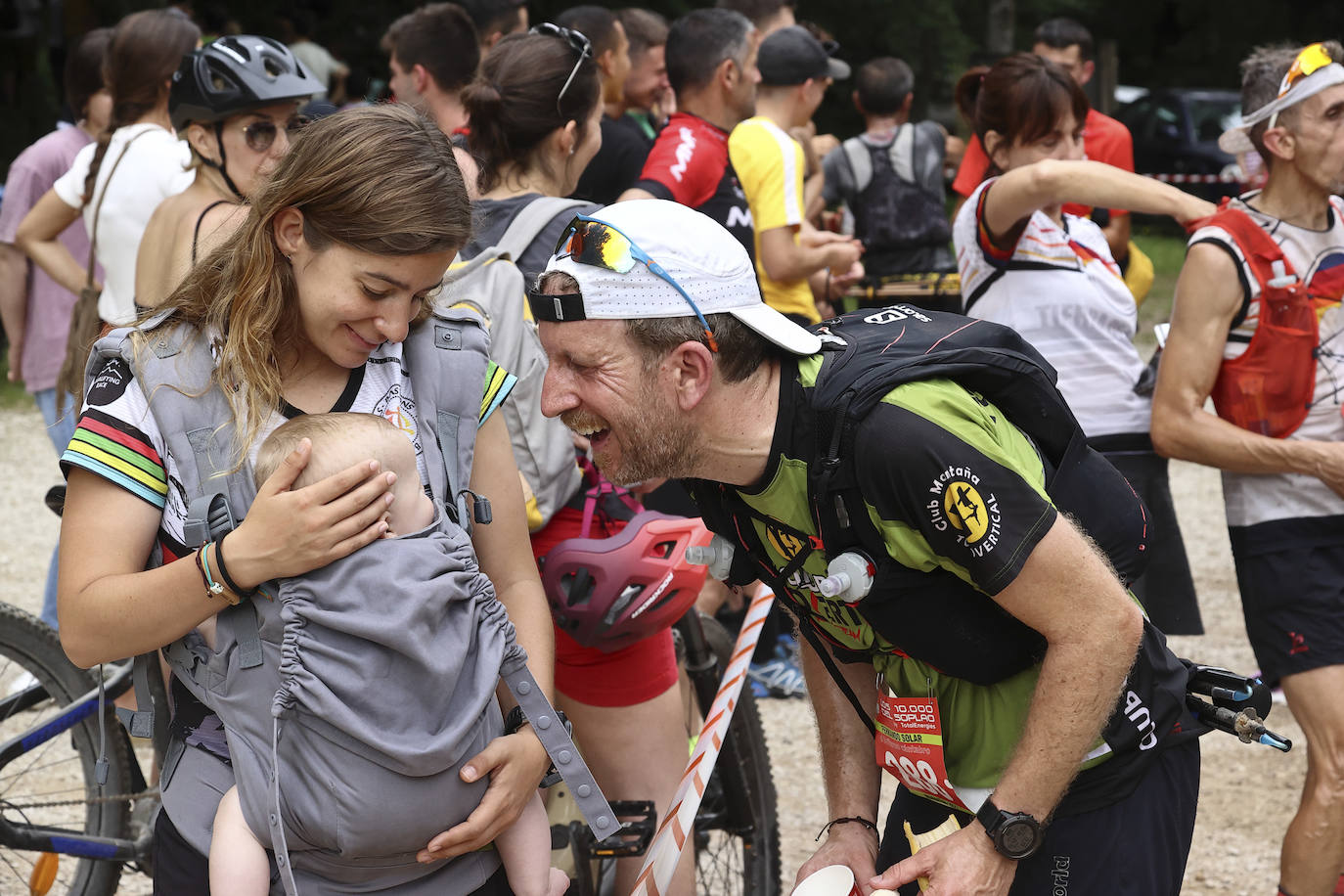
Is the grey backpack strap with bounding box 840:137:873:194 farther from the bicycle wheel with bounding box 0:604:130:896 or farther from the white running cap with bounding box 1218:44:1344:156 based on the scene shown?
the bicycle wheel with bounding box 0:604:130:896

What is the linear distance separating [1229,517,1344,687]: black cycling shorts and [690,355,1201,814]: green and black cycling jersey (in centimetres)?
132

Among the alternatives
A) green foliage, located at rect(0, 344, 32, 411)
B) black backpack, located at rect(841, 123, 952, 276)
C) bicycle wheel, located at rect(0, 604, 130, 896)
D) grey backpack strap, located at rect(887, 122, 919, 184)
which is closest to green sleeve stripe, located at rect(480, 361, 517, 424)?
bicycle wheel, located at rect(0, 604, 130, 896)

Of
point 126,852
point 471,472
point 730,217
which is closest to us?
point 471,472

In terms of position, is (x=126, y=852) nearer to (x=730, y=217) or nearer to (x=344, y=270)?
(x=344, y=270)

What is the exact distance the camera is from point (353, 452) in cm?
197

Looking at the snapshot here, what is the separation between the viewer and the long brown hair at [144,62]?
479 cm

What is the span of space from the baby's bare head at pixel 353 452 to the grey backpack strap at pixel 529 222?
4.10ft

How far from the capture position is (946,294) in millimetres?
7820

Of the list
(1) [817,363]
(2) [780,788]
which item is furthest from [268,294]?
(2) [780,788]

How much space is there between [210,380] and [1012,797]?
1.36 m

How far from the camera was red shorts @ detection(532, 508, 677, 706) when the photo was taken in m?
3.30

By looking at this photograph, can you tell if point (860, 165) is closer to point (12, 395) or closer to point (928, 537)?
point (928, 537)

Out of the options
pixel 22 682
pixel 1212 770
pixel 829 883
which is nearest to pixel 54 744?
pixel 22 682

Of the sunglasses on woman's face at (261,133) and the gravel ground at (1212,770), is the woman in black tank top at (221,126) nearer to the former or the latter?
the sunglasses on woman's face at (261,133)
